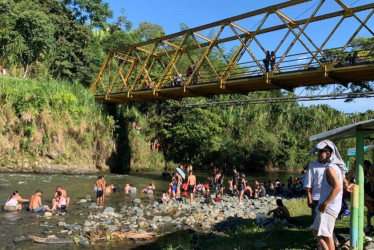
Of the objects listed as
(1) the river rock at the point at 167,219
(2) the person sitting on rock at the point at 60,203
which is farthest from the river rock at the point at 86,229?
(2) the person sitting on rock at the point at 60,203

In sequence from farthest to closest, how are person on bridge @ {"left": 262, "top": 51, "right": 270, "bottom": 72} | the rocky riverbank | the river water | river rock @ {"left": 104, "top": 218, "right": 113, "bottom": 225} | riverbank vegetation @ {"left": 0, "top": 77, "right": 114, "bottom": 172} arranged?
riverbank vegetation @ {"left": 0, "top": 77, "right": 114, "bottom": 172} < person on bridge @ {"left": 262, "top": 51, "right": 270, "bottom": 72} < river rock @ {"left": 104, "top": 218, "right": 113, "bottom": 225} < the rocky riverbank < the river water

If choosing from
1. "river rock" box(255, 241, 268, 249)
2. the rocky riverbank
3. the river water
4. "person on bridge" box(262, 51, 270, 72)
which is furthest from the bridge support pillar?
"river rock" box(255, 241, 268, 249)

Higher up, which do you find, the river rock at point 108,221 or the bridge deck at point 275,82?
the bridge deck at point 275,82

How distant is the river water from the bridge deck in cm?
605

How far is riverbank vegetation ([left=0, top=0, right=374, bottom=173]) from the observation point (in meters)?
24.1

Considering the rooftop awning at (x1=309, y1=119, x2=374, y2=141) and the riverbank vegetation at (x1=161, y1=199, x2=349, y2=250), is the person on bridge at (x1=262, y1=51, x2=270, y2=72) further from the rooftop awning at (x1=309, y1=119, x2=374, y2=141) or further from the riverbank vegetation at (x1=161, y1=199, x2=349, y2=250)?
the rooftop awning at (x1=309, y1=119, x2=374, y2=141)

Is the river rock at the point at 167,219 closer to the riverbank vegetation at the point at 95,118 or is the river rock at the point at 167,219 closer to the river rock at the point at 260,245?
the river rock at the point at 260,245

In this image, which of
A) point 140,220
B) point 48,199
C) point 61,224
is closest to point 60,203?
Result: point 61,224

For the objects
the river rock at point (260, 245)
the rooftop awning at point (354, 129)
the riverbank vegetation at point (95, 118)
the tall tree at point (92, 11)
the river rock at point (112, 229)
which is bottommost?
the river rock at point (112, 229)

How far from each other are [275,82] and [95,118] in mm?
15610

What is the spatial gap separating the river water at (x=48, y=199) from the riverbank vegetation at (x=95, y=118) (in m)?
3.49

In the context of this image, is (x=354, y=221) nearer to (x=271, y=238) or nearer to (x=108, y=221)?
(x=271, y=238)

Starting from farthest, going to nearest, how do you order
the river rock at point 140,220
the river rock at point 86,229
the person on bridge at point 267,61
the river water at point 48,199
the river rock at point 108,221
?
1. the person on bridge at point 267,61
2. the river rock at point 140,220
3. the river rock at point 108,221
4. the river rock at point 86,229
5. the river water at point 48,199

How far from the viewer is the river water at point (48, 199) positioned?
9.56 meters
